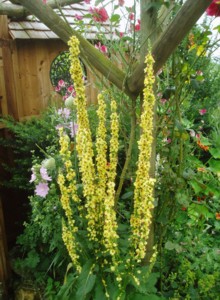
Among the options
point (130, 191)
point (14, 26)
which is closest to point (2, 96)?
point (14, 26)

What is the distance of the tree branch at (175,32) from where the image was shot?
1.10 metres

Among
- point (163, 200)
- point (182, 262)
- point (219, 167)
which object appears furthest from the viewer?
point (219, 167)

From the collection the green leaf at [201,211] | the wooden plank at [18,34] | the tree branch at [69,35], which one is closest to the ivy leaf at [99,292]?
the tree branch at [69,35]

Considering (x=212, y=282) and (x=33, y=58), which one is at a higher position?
(x=33, y=58)

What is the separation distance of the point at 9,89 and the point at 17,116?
0.91 feet

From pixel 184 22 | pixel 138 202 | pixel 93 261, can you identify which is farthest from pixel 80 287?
pixel 184 22

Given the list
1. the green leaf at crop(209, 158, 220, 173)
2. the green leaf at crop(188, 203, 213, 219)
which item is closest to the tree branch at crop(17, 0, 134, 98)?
the green leaf at crop(188, 203, 213, 219)

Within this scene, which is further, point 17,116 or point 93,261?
point 17,116

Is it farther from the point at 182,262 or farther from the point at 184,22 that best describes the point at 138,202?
the point at 182,262

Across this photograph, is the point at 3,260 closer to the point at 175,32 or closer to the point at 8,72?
the point at 8,72

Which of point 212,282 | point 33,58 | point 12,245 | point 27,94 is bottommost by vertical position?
point 12,245

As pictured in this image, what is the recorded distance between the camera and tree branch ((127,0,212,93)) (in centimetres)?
110

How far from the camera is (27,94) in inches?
128

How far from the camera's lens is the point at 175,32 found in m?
1.18
